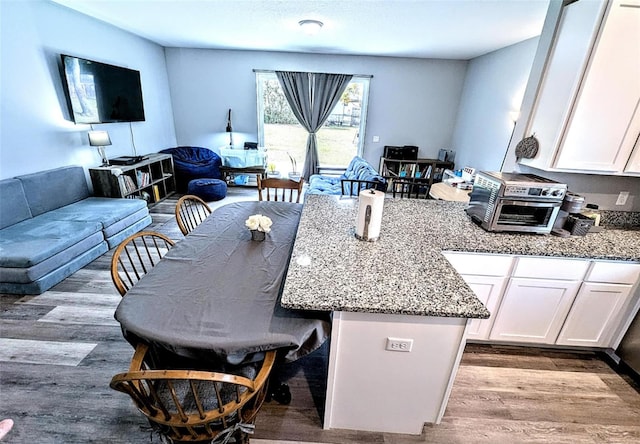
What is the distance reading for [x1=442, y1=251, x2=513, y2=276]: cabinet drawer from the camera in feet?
5.50

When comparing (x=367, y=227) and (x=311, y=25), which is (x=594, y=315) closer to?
(x=367, y=227)

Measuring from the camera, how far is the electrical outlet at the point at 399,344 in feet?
3.98

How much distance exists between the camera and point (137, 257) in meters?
3.13

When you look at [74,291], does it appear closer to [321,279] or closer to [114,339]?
[114,339]

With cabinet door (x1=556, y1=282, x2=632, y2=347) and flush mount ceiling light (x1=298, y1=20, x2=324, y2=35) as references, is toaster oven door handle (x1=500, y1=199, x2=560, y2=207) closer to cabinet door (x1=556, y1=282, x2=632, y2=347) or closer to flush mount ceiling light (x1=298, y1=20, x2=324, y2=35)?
cabinet door (x1=556, y1=282, x2=632, y2=347)

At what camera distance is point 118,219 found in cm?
321

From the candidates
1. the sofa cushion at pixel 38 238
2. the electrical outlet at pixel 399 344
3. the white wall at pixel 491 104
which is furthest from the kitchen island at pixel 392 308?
the white wall at pixel 491 104

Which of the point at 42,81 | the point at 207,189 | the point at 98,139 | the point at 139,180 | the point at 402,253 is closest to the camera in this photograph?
the point at 402,253

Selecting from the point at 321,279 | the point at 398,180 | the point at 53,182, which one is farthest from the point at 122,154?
the point at 321,279

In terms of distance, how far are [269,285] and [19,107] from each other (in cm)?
360

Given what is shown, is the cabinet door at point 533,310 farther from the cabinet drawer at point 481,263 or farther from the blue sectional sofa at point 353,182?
the blue sectional sofa at point 353,182

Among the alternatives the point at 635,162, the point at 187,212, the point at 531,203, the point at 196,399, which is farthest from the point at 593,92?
the point at 187,212

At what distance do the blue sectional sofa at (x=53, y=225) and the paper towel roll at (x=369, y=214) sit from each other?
2.61 metres

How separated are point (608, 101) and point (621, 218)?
966mm
